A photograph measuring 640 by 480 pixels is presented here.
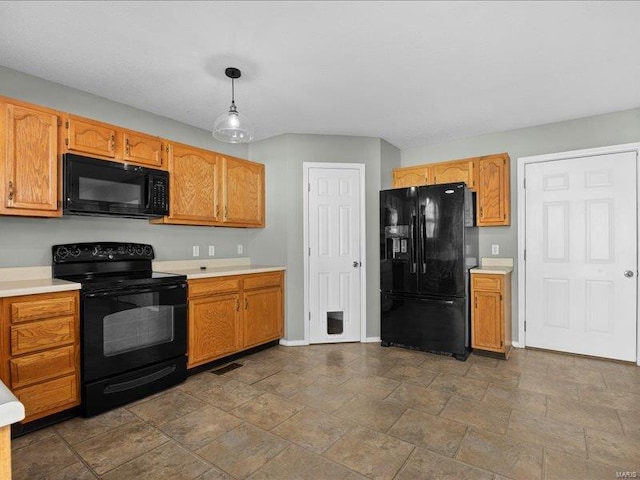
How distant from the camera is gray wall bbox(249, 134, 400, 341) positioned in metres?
4.00

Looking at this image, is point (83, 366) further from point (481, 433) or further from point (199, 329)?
point (481, 433)

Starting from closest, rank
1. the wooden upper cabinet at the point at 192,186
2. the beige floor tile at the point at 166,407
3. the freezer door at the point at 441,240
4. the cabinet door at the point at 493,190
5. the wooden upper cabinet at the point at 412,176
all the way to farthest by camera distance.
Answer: the beige floor tile at the point at 166,407, the wooden upper cabinet at the point at 192,186, the freezer door at the point at 441,240, the cabinet door at the point at 493,190, the wooden upper cabinet at the point at 412,176

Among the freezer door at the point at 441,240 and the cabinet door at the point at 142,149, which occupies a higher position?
the cabinet door at the point at 142,149

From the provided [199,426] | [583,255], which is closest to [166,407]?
[199,426]

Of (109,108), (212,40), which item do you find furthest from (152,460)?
(109,108)

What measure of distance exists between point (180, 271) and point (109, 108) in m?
1.63

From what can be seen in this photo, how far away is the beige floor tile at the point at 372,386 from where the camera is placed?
269 centimetres

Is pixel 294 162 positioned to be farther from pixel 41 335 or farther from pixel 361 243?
pixel 41 335

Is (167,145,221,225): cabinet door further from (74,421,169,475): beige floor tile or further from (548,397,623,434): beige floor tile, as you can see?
(548,397,623,434): beige floor tile

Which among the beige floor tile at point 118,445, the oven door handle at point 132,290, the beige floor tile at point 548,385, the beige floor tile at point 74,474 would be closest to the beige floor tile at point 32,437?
the beige floor tile at point 118,445

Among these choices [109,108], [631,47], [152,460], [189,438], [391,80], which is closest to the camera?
[152,460]

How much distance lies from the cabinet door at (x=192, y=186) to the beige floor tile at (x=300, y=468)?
2.26 meters

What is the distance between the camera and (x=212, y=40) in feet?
7.32

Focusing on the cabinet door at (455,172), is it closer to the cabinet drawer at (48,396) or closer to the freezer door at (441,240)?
the freezer door at (441,240)
